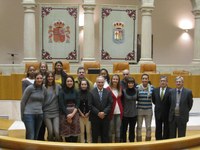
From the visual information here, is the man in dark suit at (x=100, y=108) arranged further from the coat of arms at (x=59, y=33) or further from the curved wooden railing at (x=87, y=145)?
the coat of arms at (x=59, y=33)

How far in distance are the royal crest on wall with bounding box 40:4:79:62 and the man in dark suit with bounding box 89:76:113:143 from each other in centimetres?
839

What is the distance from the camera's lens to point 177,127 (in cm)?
614

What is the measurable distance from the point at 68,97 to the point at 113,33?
875 cm

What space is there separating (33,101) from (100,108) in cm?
108

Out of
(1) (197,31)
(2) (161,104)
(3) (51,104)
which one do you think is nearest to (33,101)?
(3) (51,104)

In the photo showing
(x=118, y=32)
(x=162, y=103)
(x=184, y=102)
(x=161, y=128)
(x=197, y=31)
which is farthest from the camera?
(x=197, y=31)

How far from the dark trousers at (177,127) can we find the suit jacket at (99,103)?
113 centimetres

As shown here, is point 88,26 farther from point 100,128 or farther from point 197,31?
point 100,128

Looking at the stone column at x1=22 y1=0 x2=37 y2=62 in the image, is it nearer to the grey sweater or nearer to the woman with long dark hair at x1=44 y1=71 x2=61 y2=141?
the woman with long dark hair at x1=44 y1=71 x2=61 y2=141

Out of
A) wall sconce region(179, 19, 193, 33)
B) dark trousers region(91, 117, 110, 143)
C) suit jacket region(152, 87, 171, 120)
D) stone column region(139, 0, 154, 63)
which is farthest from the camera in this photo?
wall sconce region(179, 19, 193, 33)

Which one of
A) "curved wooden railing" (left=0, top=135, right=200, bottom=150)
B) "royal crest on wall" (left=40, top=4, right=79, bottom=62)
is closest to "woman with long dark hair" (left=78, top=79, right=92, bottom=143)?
"curved wooden railing" (left=0, top=135, right=200, bottom=150)

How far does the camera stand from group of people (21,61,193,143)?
5742mm

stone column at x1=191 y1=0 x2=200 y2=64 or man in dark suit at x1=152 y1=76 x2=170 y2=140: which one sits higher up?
stone column at x1=191 y1=0 x2=200 y2=64

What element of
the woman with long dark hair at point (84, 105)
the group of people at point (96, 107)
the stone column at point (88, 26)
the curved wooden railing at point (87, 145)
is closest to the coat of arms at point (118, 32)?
the stone column at point (88, 26)
